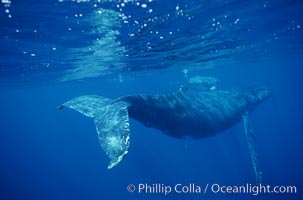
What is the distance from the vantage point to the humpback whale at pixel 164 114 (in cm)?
764


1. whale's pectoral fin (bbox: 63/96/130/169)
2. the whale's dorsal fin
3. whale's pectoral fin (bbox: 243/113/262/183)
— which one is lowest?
whale's pectoral fin (bbox: 243/113/262/183)

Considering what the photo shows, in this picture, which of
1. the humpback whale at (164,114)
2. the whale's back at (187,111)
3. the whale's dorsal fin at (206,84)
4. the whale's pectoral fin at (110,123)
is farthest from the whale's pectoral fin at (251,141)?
the whale's pectoral fin at (110,123)

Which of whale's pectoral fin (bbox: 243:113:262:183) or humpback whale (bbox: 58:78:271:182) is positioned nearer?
humpback whale (bbox: 58:78:271:182)

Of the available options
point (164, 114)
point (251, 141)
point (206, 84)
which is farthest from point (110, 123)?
point (206, 84)

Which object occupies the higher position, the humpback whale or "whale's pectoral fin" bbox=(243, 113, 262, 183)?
the humpback whale

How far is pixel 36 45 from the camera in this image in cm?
1877

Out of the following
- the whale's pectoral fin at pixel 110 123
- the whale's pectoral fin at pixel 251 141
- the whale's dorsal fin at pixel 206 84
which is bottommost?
the whale's pectoral fin at pixel 251 141

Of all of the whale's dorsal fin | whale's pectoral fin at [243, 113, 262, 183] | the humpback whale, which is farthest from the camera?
the whale's dorsal fin

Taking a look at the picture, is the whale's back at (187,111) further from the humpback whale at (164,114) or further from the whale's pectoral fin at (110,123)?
the whale's pectoral fin at (110,123)

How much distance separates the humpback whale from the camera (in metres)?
7.64

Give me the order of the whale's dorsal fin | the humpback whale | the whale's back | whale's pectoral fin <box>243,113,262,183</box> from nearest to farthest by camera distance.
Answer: the humpback whale < the whale's back < whale's pectoral fin <box>243,113,262,183</box> < the whale's dorsal fin

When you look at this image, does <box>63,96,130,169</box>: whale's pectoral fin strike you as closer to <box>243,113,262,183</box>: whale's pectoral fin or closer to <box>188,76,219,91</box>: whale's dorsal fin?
<box>243,113,262,183</box>: whale's pectoral fin

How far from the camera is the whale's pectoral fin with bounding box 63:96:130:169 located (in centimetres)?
705

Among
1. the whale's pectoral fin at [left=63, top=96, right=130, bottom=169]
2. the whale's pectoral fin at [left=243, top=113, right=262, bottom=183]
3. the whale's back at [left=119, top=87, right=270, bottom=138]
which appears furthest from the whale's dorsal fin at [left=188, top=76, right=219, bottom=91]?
the whale's pectoral fin at [left=63, top=96, right=130, bottom=169]
